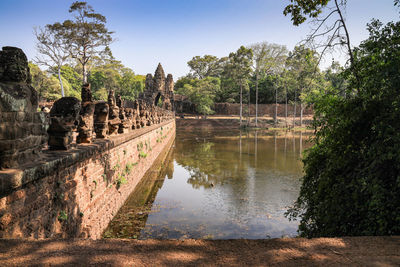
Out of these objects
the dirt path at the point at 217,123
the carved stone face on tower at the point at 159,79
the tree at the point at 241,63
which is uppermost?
the tree at the point at 241,63

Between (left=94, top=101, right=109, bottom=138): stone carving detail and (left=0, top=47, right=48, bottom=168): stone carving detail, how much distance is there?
9.33ft

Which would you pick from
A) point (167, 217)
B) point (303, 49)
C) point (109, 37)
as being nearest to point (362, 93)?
point (303, 49)

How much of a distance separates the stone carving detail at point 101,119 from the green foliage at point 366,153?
481 centimetres

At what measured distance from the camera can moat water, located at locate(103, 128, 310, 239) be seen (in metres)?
6.17

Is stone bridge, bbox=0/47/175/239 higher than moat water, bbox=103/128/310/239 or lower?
higher

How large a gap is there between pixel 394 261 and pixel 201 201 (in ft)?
20.9

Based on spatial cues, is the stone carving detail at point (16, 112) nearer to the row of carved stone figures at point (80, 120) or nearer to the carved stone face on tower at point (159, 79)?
the row of carved stone figures at point (80, 120)

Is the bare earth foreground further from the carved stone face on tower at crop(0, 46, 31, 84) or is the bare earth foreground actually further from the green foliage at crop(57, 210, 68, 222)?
the carved stone face on tower at crop(0, 46, 31, 84)

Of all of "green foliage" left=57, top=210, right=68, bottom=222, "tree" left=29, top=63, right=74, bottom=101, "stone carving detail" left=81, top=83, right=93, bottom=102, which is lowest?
"green foliage" left=57, top=210, right=68, bottom=222

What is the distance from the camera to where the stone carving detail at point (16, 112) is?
288cm

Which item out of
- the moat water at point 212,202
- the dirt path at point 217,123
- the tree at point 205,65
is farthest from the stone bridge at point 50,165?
the tree at point 205,65

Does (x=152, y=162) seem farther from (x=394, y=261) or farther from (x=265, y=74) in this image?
(x=265, y=74)

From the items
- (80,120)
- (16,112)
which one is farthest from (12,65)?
(80,120)

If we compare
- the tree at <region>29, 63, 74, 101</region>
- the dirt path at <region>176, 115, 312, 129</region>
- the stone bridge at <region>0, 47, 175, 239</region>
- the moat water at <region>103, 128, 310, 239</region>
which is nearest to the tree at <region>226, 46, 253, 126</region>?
the dirt path at <region>176, 115, 312, 129</region>
